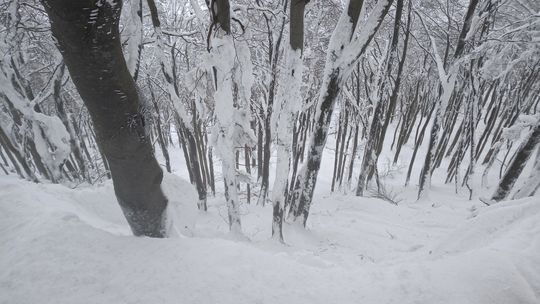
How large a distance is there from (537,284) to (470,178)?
34.0 ft

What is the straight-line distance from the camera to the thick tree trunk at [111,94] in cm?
163

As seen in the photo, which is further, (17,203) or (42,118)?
(42,118)

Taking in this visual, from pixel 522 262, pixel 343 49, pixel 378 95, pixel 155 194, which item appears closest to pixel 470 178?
pixel 378 95

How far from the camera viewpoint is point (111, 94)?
6.15 ft

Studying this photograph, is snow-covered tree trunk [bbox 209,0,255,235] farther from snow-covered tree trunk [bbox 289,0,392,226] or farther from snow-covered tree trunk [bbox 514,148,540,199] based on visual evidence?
snow-covered tree trunk [bbox 514,148,540,199]

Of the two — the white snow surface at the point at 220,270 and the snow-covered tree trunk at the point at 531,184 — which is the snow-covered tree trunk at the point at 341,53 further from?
the snow-covered tree trunk at the point at 531,184

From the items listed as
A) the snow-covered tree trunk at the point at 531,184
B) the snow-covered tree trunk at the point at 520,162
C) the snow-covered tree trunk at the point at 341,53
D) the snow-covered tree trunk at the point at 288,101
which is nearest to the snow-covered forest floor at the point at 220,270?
the snow-covered tree trunk at the point at 288,101

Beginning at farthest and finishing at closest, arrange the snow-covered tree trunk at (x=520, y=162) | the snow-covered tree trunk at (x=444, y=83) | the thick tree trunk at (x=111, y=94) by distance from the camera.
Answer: the snow-covered tree trunk at (x=444, y=83), the snow-covered tree trunk at (x=520, y=162), the thick tree trunk at (x=111, y=94)

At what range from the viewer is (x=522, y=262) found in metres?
2.02

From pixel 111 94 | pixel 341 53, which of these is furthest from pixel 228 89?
pixel 111 94

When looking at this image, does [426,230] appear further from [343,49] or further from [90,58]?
[90,58]

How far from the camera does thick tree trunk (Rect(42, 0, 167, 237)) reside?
163 cm

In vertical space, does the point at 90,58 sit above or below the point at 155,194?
above

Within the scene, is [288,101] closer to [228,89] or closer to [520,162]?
[228,89]
